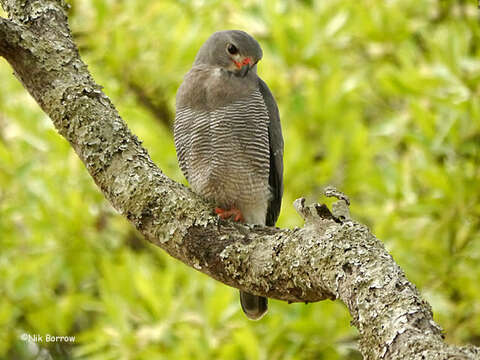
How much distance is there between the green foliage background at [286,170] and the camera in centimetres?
492

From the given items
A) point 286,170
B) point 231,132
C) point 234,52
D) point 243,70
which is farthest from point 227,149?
point 286,170

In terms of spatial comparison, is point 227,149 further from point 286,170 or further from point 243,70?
point 286,170

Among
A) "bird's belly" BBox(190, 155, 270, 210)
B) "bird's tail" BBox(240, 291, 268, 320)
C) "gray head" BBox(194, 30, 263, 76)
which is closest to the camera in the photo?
"bird's tail" BBox(240, 291, 268, 320)

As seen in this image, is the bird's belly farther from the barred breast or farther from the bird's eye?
the bird's eye

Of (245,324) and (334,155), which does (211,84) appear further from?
(245,324)

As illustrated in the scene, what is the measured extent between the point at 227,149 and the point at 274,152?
42 centimetres

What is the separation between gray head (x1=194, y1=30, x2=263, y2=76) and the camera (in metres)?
4.19

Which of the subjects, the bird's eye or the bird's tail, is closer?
the bird's tail

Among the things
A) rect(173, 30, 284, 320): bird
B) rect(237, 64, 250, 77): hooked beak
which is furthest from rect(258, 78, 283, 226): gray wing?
rect(237, 64, 250, 77): hooked beak

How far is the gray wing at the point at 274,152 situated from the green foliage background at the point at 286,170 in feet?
2.47

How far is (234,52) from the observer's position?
424 centimetres

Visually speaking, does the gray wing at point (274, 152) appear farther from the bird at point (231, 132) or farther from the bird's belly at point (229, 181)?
the bird's belly at point (229, 181)

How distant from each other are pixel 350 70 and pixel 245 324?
2.56 meters

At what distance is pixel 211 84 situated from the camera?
161 inches
